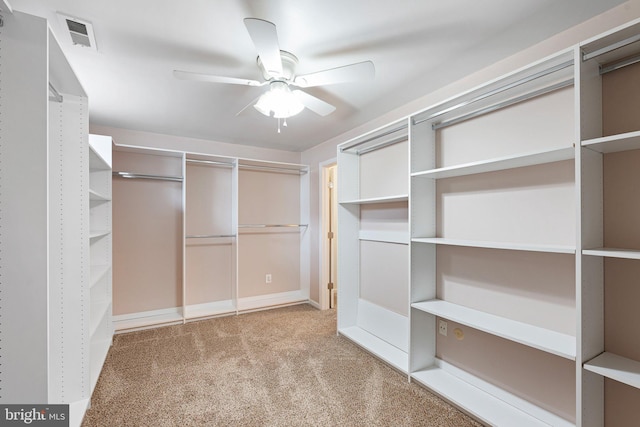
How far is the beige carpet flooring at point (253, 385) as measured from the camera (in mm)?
1885

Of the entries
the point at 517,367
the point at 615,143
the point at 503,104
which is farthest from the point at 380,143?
the point at 517,367

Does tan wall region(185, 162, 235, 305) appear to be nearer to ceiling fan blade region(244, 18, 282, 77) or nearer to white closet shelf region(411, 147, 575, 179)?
ceiling fan blade region(244, 18, 282, 77)

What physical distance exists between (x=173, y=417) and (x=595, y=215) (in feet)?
9.03

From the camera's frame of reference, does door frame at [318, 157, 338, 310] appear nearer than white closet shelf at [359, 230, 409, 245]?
No

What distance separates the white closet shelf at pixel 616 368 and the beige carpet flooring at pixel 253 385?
855mm

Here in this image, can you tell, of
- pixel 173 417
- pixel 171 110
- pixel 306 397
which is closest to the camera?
pixel 173 417

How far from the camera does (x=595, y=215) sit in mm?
1419

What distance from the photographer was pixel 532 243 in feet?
5.83

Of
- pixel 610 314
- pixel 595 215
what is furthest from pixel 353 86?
pixel 610 314

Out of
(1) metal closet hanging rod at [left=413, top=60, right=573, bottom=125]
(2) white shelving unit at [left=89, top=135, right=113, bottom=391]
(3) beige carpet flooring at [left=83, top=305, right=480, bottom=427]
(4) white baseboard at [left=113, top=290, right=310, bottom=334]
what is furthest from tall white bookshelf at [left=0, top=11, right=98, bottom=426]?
(4) white baseboard at [left=113, top=290, right=310, bottom=334]

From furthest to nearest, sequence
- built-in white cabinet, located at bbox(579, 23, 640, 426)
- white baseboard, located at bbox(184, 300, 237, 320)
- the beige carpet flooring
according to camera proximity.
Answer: white baseboard, located at bbox(184, 300, 237, 320) → the beige carpet flooring → built-in white cabinet, located at bbox(579, 23, 640, 426)

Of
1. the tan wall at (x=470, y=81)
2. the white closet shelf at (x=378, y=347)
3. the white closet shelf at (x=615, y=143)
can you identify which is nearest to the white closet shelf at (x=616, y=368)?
the white closet shelf at (x=615, y=143)

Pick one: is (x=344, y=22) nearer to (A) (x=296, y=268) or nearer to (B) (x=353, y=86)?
(B) (x=353, y=86)

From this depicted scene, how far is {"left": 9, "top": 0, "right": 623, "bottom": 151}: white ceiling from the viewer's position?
1.54 meters
